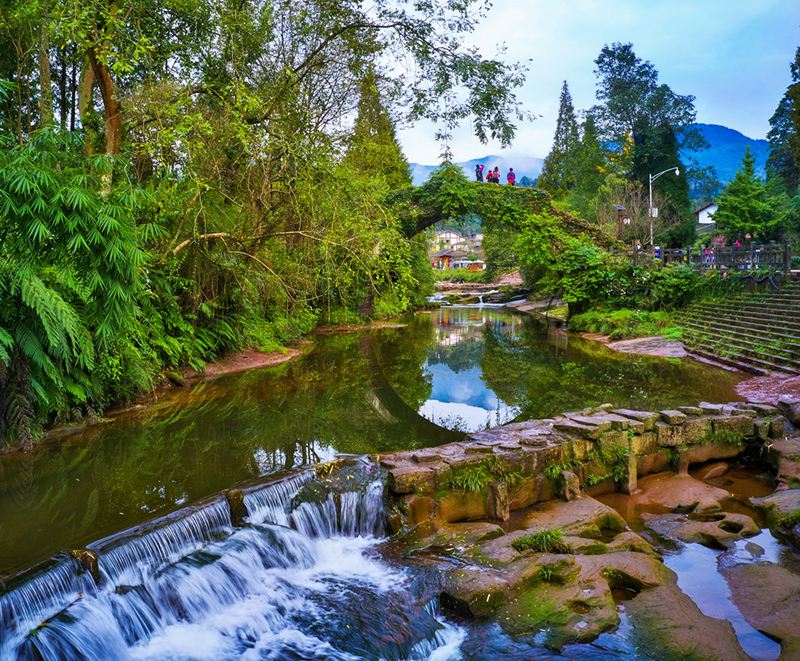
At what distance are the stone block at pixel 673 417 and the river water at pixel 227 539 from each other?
265cm

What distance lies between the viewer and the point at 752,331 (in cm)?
1526

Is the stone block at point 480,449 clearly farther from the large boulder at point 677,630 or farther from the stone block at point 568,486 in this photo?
the large boulder at point 677,630

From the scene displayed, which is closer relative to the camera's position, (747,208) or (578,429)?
(578,429)

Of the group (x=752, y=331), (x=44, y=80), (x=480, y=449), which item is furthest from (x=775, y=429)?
Result: (x=44, y=80)

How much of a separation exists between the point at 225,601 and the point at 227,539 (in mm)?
682

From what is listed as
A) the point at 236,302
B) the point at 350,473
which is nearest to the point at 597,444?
the point at 350,473

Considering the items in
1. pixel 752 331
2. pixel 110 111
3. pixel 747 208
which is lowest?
pixel 752 331

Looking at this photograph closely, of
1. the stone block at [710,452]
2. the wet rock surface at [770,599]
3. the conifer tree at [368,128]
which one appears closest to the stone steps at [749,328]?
the stone block at [710,452]

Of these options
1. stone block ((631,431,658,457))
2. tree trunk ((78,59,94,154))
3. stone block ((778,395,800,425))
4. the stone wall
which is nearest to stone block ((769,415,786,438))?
the stone wall

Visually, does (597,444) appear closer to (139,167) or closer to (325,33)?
(325,33)

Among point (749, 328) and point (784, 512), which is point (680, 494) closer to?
point (784, 512)

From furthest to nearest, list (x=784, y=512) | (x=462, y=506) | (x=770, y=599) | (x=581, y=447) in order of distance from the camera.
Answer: (x=581, y=447) → (x=462, y=506) → (x=784, y=512) → (x=770, y=599)

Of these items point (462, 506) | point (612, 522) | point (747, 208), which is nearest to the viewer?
point (612, 522)

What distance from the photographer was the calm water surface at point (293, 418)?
616 cm
